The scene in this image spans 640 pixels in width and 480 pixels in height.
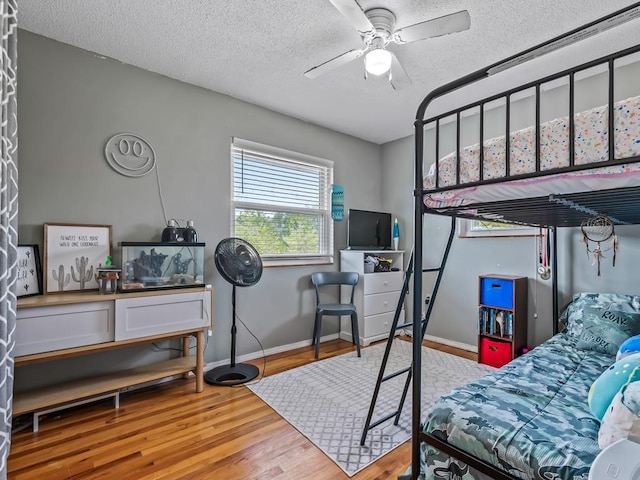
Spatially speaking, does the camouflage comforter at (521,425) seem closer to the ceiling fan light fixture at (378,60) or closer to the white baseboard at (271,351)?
the ceiling fan light fixture at (378,60)

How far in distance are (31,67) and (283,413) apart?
110 inches

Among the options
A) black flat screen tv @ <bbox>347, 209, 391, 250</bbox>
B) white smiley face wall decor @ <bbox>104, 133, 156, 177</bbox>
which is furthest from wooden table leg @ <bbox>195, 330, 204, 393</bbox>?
black flat screen tv @ <bbox>347, 209, 391, 250</bbox>

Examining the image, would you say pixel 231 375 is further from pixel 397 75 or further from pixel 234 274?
pixel 397 75

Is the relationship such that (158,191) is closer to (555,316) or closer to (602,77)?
(555,316)

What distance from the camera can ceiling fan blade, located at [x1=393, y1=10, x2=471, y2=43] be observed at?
5.41 feet

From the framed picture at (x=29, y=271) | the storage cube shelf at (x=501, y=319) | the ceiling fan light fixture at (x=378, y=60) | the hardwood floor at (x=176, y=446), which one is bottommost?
the hardwood floor at (x=176, y=446)

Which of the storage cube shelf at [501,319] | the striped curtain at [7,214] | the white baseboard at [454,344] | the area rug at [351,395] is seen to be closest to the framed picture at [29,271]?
the striped curtain at [7,214]

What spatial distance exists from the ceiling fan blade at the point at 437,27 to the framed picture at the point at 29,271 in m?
2.61

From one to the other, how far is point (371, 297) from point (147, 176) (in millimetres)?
2472

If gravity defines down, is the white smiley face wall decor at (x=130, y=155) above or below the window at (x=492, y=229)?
above

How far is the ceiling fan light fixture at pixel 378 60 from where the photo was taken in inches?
76.9

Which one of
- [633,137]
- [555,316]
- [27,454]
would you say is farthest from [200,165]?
[555,316]

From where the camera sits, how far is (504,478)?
1.09m

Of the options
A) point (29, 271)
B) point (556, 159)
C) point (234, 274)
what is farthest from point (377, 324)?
point (29, 271)
